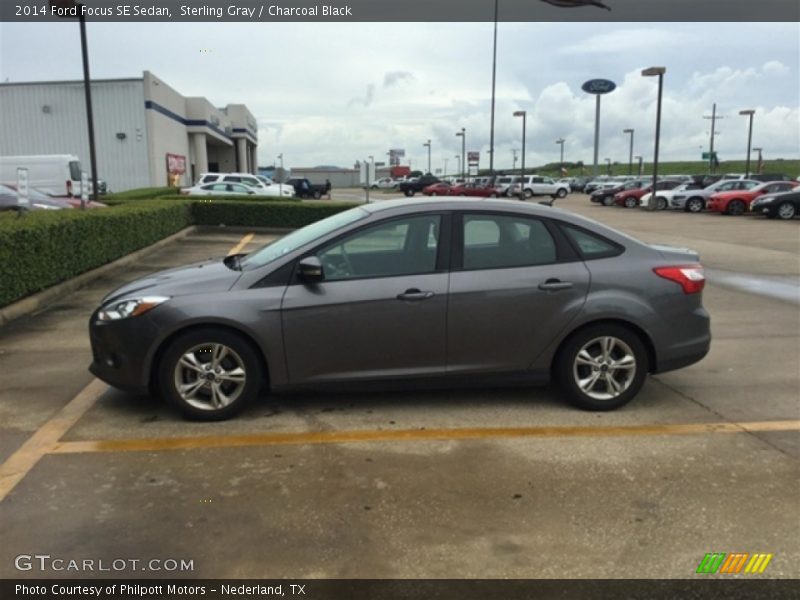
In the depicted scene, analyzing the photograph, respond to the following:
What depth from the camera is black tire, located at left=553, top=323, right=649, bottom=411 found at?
4.80 meters

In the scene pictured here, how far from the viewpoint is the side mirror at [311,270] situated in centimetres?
447

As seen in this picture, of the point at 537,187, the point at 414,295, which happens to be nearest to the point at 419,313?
the point at 414,295

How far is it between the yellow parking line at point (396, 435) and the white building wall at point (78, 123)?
3430 centimetres

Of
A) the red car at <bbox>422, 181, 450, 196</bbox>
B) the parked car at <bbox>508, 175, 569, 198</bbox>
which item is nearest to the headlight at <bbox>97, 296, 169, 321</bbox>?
the parked car at <bbox>508, 175, 569, 198</bbox>

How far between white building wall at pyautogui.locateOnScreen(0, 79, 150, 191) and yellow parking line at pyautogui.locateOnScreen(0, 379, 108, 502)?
33.2 metres

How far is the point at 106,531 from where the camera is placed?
3.25 m

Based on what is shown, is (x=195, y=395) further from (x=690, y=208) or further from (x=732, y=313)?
(x=690, y=208)

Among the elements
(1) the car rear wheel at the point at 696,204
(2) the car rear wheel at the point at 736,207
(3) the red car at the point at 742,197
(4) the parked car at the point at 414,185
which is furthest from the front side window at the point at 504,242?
(4) the parked car at the point at 414,185

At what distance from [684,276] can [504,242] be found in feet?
4.37

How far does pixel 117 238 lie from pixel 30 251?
3723 mm

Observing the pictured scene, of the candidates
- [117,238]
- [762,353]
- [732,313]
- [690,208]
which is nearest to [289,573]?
[762,353]

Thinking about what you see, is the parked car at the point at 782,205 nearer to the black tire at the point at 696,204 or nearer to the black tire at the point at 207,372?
the black tire at the point at 696,204

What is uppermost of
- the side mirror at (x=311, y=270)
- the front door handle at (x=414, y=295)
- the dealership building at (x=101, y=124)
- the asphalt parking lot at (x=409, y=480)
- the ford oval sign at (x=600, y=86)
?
the ford oval sign at (x=600, y=86)

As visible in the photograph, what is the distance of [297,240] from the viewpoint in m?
5.05
